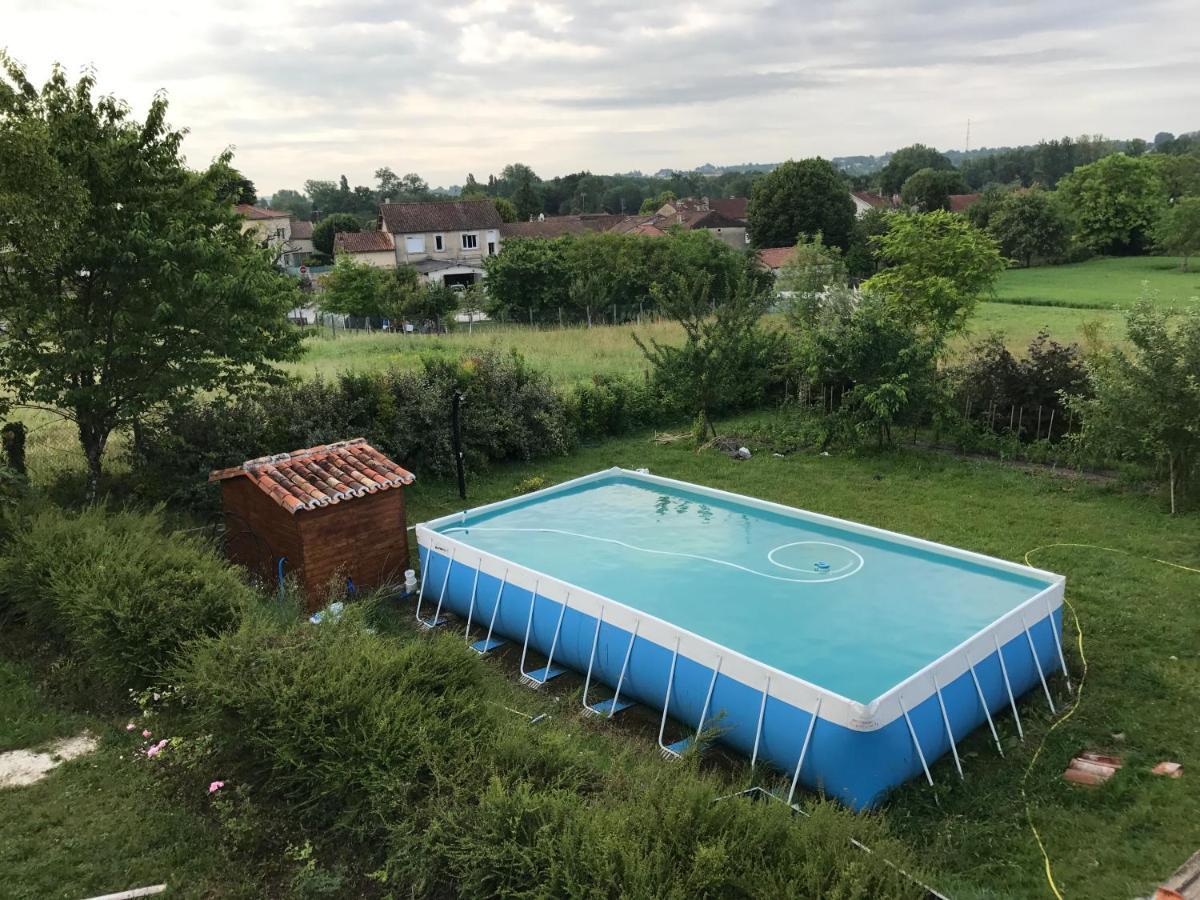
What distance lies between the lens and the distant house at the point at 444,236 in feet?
174

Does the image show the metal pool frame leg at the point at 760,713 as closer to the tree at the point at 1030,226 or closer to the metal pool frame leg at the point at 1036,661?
the metal pool frame leg at the point at 1036,661

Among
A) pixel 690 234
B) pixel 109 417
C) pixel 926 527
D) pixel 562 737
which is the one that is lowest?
pixel 926 527

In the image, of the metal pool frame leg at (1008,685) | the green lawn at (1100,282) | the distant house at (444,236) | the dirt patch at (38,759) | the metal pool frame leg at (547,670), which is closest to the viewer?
the dirt patch at (38,759)

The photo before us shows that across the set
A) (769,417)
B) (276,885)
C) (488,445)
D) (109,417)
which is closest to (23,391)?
(109,417)

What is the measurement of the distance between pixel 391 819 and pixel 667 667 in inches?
120

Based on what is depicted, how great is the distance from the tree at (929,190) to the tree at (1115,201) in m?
13.4

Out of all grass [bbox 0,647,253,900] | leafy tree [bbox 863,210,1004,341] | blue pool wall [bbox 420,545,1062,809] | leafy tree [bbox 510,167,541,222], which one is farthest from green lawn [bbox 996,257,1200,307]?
leafy tree [bbox 510,167,541,222]

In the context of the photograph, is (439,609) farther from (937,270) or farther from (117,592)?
(937,270)

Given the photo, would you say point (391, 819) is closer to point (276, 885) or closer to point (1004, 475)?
point (276, 885)

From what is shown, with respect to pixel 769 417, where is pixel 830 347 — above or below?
above

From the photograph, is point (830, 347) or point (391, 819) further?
point (830, 347)

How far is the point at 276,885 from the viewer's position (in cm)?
463

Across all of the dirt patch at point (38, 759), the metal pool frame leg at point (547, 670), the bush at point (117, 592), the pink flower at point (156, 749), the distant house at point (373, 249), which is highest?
the distant house at point (373, 249)

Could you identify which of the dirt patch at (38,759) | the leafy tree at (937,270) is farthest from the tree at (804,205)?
the dirt patch at (38,759)
